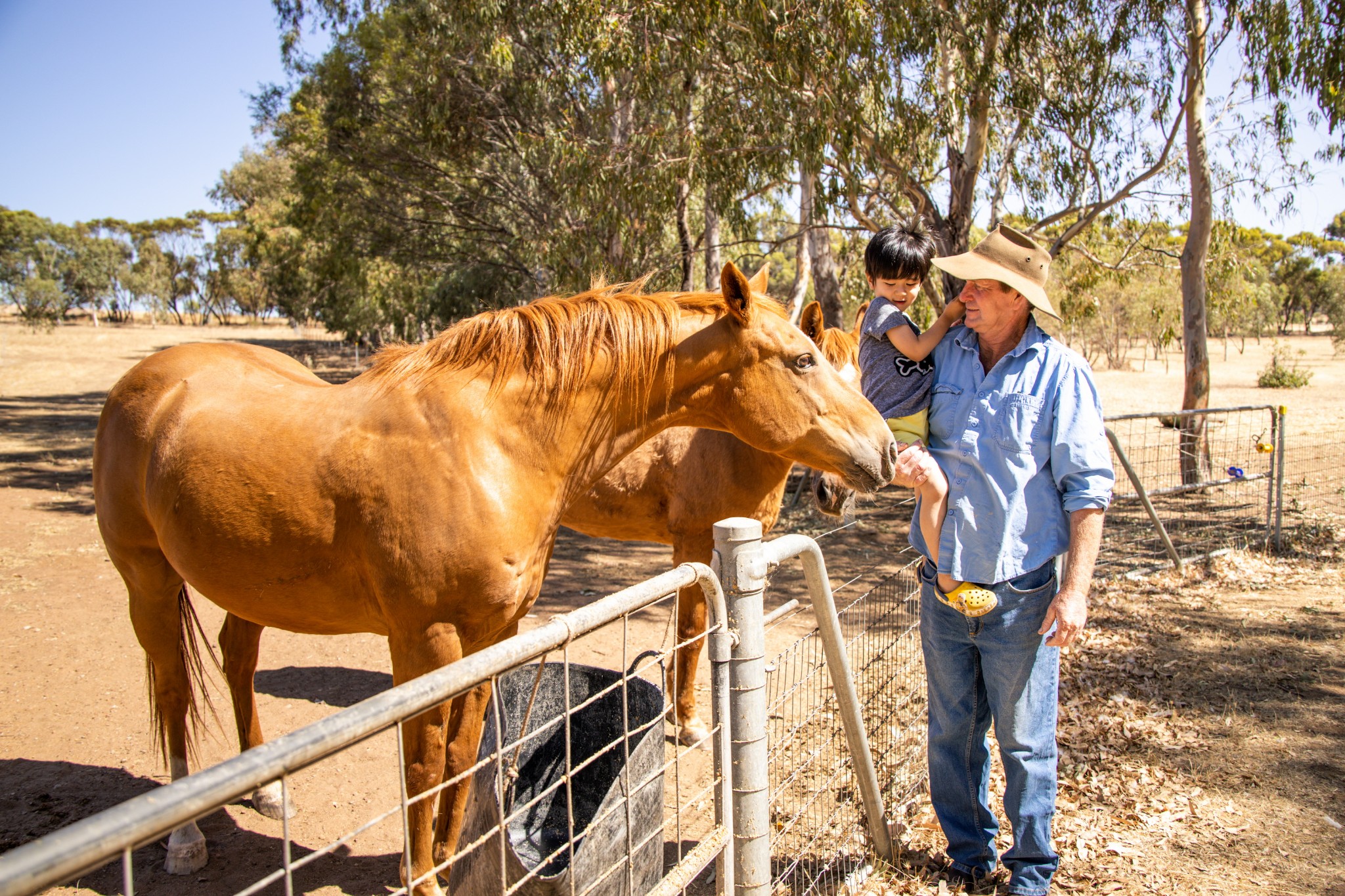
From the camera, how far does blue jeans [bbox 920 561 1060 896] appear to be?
8.19 ft

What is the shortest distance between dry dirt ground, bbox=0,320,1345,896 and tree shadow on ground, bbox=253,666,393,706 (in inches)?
0.6

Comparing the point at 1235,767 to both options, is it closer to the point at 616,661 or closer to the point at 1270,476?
the point at 616,661

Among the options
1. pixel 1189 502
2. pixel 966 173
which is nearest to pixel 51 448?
pixel 966 173

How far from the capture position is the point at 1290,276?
159 feet

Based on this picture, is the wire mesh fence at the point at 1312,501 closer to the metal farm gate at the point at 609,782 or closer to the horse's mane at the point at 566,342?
the metal farm gate at the point at 609,782

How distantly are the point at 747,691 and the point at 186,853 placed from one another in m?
2.75

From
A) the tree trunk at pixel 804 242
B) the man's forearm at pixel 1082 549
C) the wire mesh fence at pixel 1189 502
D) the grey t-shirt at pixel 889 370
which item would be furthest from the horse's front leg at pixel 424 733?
the tree trunk at pixel 804 242

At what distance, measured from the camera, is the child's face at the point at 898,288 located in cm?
302

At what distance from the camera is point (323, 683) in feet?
16.5

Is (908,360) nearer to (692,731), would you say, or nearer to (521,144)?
(692,731)

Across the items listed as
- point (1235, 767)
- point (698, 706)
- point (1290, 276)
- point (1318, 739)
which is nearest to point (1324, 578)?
point (1318, 739)

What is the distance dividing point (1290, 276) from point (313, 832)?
6142 cm

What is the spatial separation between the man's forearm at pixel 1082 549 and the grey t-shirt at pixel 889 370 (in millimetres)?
643

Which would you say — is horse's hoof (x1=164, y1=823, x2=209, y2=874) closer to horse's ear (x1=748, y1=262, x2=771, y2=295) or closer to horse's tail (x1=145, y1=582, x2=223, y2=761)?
horse's tail (x1=145, y1=582, x2=223, y2=761)
